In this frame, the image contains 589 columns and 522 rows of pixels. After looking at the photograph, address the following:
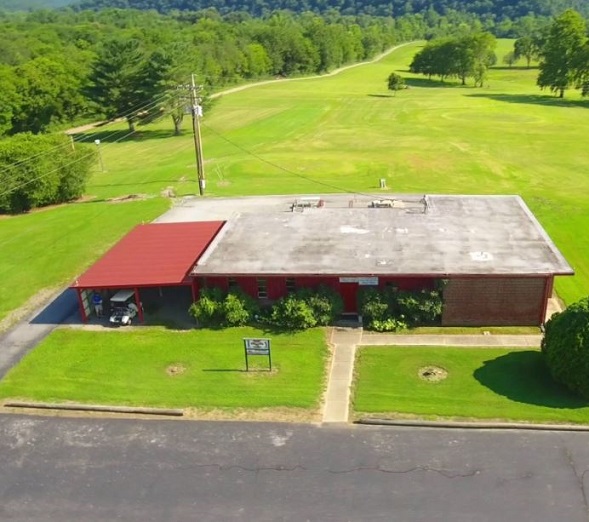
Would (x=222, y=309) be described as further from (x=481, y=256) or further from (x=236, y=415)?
(x=481, y=256)

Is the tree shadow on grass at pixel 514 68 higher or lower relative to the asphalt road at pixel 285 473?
lower

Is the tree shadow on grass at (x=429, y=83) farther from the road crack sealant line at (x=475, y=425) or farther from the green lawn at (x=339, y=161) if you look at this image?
the road crack sealant line at (x=475, y=425)

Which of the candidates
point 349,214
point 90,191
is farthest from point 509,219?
point 90,191

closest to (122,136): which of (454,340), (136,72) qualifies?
(136,72)

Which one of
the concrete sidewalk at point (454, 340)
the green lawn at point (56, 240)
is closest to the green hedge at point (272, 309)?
the concrete sidewalk at point (454, 340)

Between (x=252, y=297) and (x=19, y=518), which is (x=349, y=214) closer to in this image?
(x=252, y=297)
